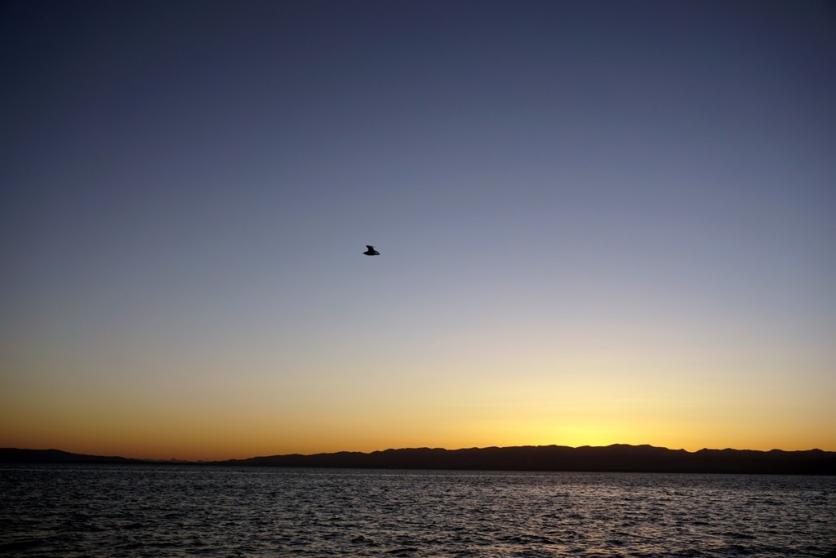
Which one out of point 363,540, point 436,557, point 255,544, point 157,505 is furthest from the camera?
point 157,505

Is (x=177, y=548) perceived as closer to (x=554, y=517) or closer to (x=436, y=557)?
(x=436, y=557)

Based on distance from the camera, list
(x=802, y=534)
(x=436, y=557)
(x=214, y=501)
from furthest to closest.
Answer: (x=214, y=501)
(x=802, y=534)
(x=436, y=557)

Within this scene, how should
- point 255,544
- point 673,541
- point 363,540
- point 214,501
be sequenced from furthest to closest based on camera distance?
point 214,501
point 673,541
point 363,540
point 255,544

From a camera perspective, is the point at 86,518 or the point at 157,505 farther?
the point at 157,505

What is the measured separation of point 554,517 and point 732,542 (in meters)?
20.5

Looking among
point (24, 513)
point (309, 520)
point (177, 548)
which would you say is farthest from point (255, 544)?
point (24, 513)

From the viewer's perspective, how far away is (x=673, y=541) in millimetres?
49688

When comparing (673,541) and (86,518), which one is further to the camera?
(86,518)

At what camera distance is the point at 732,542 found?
50125mm

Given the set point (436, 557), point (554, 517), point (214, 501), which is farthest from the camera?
point (214, 501)

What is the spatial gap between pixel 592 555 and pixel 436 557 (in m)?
10.4

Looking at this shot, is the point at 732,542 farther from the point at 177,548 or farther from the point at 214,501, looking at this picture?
the point at 214,501

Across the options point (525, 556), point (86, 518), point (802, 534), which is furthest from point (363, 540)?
point (802, 534)

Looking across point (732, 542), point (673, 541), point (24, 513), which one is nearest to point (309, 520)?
point (24, 513)
